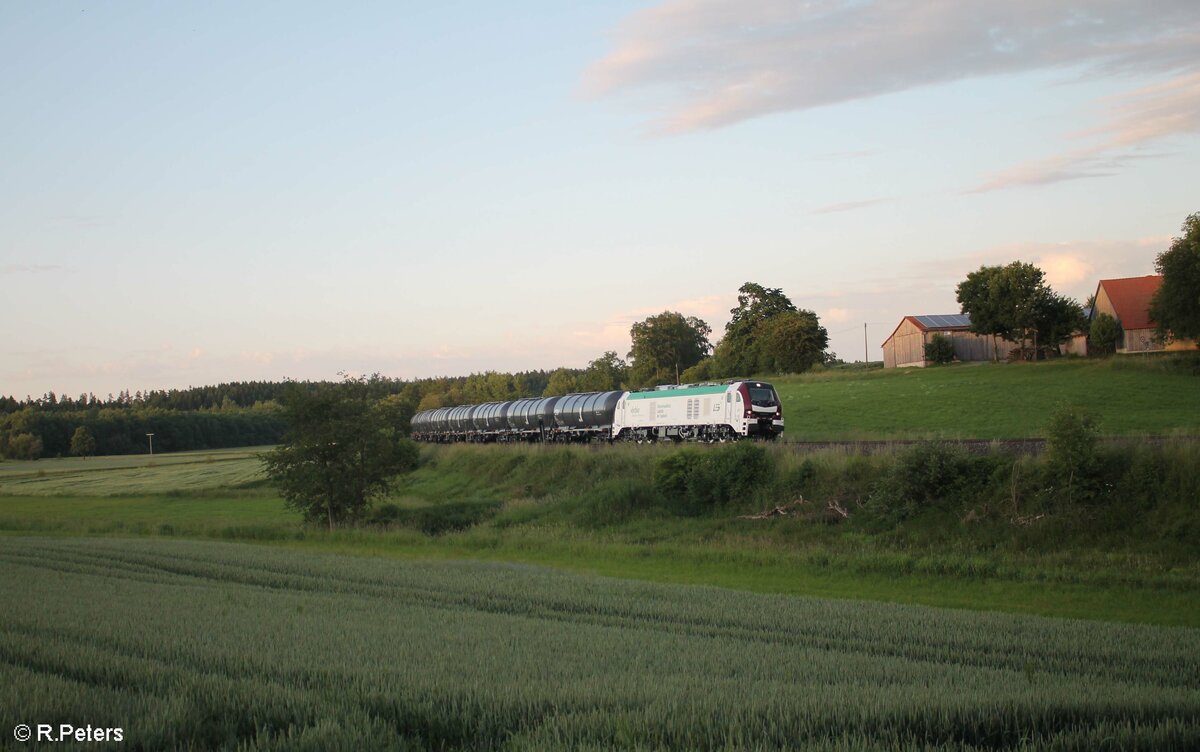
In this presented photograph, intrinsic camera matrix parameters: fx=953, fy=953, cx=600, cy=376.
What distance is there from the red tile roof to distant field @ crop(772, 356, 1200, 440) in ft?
29.4

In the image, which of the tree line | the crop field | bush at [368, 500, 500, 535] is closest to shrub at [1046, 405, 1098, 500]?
the crop field

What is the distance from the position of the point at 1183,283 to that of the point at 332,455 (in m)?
47.1

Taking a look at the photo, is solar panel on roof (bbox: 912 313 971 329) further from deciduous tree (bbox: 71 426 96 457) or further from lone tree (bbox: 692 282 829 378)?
deciduous tree (bbox: 71 426 96 457)

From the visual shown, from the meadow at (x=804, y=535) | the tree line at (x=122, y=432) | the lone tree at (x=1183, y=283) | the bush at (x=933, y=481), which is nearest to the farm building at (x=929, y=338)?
the lone tree at (x=1183, y=283)

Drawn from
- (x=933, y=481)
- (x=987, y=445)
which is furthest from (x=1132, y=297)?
(x=933, y=481)

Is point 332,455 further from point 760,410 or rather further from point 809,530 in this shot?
point 809,530

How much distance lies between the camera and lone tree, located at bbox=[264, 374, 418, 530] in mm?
41094

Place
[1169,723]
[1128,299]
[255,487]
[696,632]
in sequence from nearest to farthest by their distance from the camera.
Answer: [1169,723]
[696,632]
[255,487]
[1128,299]

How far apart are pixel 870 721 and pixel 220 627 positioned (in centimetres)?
877

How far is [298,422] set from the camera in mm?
41875

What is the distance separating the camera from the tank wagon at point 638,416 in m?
42.2

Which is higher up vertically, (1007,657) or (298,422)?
(298,422)

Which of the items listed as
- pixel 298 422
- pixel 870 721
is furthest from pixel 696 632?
pixel 298 422

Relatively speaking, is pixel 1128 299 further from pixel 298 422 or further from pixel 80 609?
pixel 80 609
